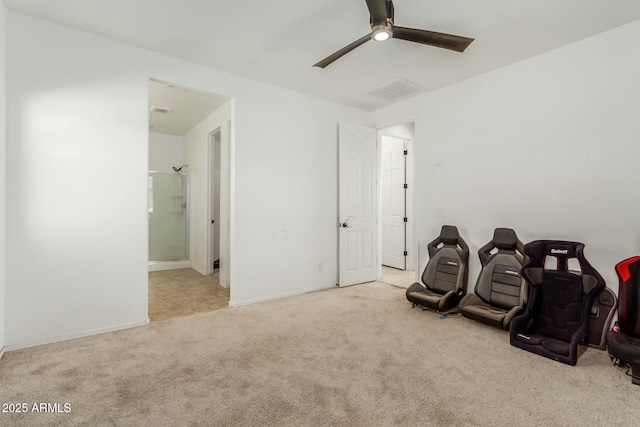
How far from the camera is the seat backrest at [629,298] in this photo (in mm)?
2264

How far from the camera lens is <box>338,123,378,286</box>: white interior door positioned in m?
4.51

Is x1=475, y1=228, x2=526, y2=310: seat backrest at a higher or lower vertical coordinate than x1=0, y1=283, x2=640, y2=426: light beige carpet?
higher

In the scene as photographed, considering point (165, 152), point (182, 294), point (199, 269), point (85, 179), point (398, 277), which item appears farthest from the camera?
point (165, 152)

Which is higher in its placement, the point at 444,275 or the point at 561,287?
the point at 561,287

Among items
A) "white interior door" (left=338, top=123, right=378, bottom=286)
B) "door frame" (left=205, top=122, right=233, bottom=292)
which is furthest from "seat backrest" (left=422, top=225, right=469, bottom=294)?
"door frame" (left=205, top=122, right=233, bottom=292)

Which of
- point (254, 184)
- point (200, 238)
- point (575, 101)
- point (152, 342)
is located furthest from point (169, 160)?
point (575, 101)

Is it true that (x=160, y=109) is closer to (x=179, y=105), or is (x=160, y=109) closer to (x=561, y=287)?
(x=179, y=105)

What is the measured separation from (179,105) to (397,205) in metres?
4.04

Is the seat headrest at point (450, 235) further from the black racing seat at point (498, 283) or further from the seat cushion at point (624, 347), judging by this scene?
the seat cushion at point (624, 347)

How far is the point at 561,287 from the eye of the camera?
2.63m

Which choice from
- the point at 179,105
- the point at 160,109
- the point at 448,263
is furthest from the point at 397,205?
the point at 160,109

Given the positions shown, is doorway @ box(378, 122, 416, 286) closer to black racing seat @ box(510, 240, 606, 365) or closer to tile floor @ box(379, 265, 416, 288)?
tile floor @ box(379, 265, 416, 288)

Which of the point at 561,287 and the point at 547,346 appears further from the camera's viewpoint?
the point at 561,287

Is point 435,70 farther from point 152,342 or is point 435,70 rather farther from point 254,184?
point 152,342
